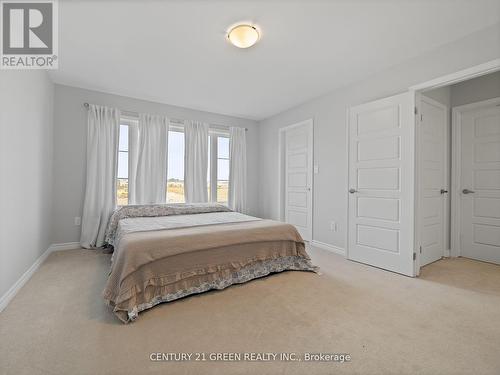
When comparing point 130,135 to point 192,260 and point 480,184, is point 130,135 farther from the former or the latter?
point 480,184

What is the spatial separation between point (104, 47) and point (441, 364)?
3824 mm

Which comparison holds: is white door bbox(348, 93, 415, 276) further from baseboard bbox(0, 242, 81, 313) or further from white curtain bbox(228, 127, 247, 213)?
baseboard bbox(0, 242, 81, 313)

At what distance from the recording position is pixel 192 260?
6.98ft

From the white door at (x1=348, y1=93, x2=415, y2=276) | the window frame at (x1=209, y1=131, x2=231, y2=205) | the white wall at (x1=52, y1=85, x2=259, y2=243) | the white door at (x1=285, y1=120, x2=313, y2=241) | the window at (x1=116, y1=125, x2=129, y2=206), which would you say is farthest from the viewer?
the window frame at (x1=209, y1=131, x2=231, y2=205)

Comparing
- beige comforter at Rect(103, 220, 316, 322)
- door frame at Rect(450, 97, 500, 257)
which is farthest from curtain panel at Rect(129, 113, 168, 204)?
door frame at Rect(450, 97, 500, 257)

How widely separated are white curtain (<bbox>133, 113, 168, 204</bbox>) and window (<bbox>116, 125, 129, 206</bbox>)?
0.43 feet

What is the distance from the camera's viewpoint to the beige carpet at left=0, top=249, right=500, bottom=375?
1.32 meters

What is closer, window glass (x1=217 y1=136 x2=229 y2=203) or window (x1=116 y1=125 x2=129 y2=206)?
window (x1=116 y1=125 x2=129 y2=206)

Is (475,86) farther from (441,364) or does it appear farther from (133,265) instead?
(133,265)

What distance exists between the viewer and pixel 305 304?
1990 mm

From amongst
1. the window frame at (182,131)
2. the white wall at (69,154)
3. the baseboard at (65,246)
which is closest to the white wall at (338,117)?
the window frame at (182,131)

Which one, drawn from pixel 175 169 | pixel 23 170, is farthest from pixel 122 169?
pixel 23 170

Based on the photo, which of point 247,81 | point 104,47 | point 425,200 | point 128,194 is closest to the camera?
point 104,47

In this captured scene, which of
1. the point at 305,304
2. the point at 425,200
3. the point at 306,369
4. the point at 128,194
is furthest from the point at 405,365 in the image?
the point at 128,194
